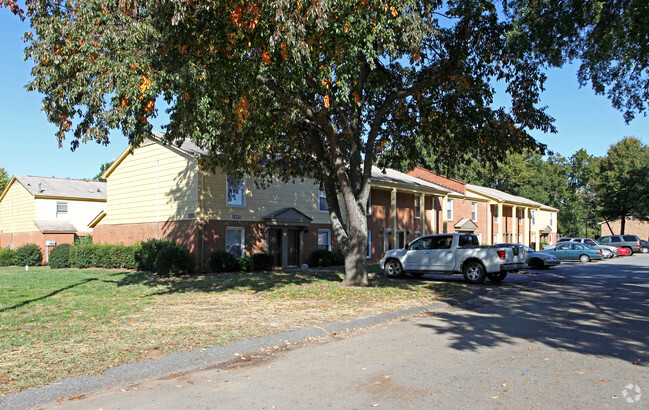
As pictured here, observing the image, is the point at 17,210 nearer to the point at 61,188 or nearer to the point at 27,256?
the point at 61,188

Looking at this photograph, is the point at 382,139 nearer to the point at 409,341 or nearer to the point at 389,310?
the point at 389,310

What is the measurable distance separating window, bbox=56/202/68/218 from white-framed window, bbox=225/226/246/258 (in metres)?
20.3

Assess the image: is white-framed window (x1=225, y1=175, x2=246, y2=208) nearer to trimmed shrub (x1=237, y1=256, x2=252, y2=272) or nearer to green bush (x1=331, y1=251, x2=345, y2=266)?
trimmed shrub (x1=237, y1=256, x2=252, y2=272)

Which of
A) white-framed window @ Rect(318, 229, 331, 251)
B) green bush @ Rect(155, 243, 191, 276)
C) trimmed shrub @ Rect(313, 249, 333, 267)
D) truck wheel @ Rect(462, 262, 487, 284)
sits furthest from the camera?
white-framed window @ Rect(318, 229, 331, 251)

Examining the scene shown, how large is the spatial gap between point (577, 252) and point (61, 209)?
3808cm

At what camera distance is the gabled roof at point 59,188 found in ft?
120

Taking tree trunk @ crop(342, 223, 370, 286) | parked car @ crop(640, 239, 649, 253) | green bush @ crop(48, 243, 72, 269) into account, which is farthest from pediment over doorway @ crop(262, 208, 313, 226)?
parked car @ crop(640, 239, 649, 253)

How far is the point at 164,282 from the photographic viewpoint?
58.5 ft

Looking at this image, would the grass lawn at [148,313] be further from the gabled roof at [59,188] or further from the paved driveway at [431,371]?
the gabled roof at [59,188]

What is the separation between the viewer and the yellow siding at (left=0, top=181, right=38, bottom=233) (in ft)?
119

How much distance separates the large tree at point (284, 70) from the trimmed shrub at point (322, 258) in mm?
9459

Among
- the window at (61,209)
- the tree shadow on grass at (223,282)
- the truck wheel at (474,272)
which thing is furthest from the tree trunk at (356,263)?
the window at (61,209)

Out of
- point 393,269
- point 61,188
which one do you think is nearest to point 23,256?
point 61,188

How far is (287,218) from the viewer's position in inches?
984
